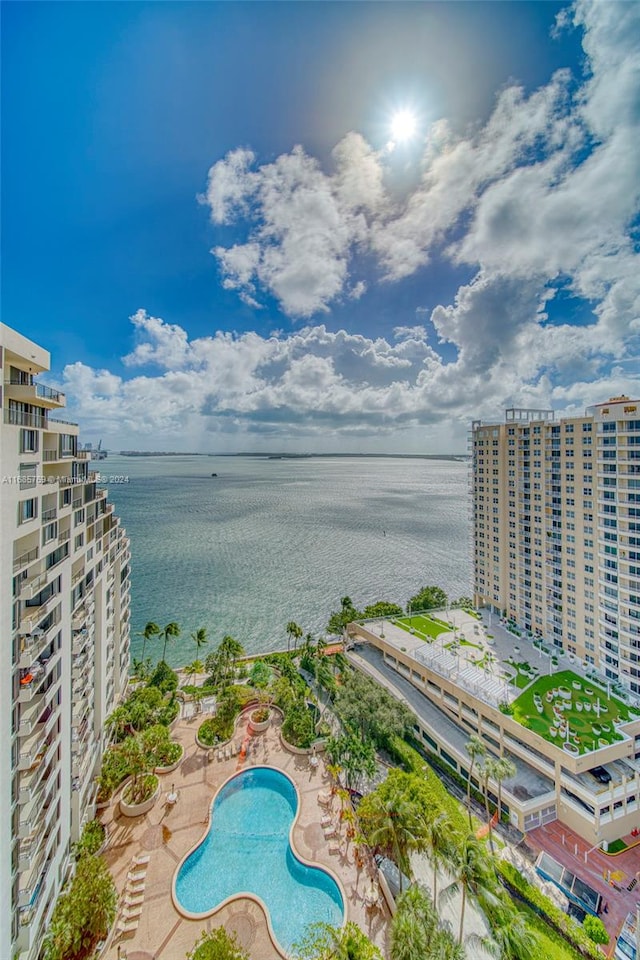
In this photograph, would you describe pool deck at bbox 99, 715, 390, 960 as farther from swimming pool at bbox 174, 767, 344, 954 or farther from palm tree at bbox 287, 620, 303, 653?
palm tree at bbox 287, 620, 303, 653

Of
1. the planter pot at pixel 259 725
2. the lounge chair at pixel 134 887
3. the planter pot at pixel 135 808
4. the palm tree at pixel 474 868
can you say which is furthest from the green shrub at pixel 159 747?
the palm tree at pixel 474 868

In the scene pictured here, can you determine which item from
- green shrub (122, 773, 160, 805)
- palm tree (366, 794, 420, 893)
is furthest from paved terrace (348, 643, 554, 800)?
green shrub (122, 773, 160, 805)

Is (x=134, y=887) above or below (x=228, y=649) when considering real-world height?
below

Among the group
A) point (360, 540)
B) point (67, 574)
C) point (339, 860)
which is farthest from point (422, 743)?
point (360, 540)

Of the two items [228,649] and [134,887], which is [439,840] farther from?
[228,649]

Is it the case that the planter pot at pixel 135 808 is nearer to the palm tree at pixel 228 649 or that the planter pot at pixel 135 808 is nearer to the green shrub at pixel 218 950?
Result: the green shrub at pixel 218 950

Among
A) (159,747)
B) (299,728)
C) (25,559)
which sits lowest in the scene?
(299,728)

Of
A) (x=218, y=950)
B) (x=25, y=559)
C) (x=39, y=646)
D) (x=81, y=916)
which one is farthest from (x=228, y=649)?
(x=25, y=559)
